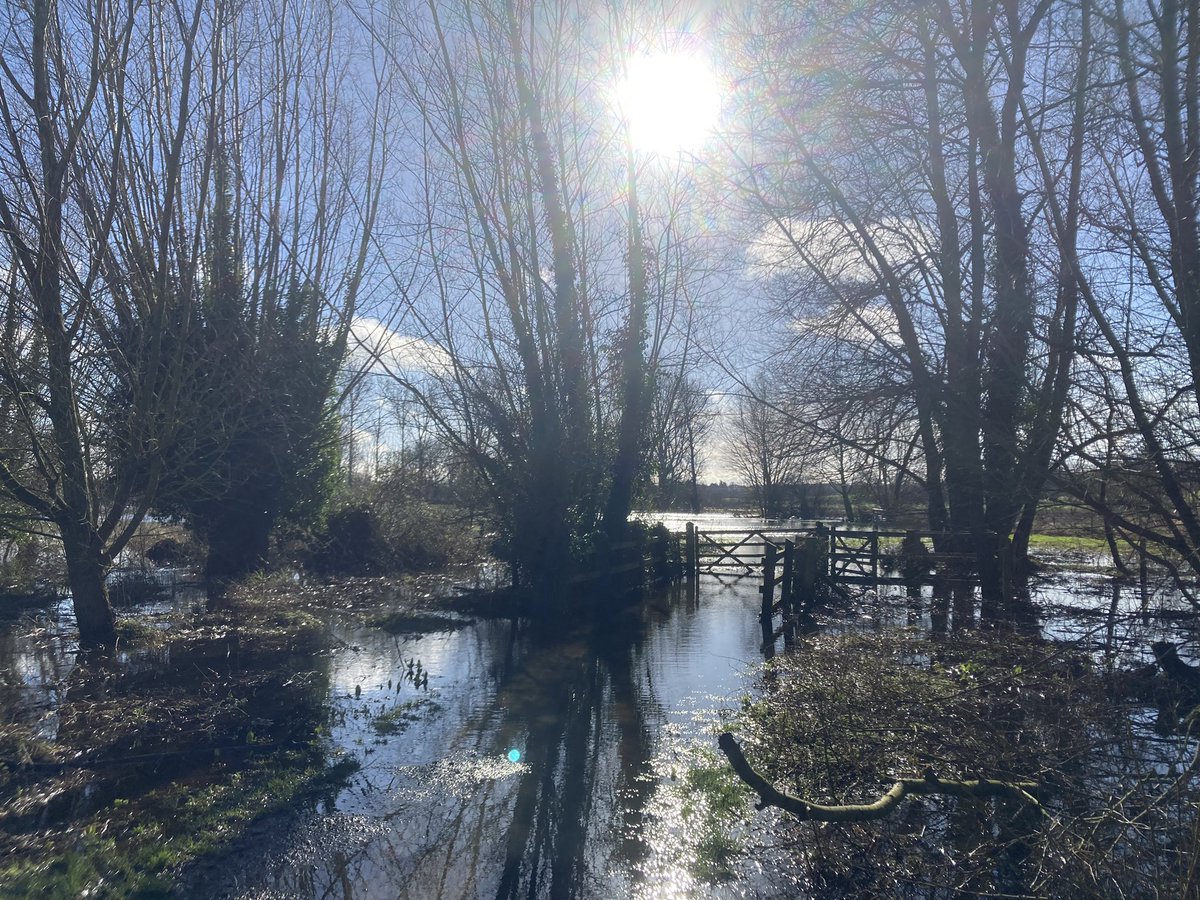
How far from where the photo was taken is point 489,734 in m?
8.14

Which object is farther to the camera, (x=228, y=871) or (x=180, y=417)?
(x=180, y=417)

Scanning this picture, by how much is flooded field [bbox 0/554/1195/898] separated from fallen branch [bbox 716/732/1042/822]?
913mm

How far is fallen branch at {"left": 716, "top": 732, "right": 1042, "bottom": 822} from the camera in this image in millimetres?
3916

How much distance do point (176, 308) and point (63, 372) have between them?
95.8 inches

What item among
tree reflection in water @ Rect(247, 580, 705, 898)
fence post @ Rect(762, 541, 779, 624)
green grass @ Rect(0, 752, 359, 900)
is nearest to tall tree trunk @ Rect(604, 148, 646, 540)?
fence post @ Rect(762, 541, 779, 624)

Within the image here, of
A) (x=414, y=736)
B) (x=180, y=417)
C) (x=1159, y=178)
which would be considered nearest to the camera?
(x=1159, y=178)

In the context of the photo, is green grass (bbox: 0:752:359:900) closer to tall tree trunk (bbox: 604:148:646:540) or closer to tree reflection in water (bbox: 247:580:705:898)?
tree reflection in water (bbox: 247:580:705:898)

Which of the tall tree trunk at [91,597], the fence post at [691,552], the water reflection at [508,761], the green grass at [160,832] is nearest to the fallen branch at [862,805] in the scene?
the water reflection at [508,761]

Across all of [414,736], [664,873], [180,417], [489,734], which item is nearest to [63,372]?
[180,417]

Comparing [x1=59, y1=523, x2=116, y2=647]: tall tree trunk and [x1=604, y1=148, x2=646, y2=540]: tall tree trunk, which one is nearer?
[x1=59, y1=523, x2=116, y2=647]: tall tree trunk

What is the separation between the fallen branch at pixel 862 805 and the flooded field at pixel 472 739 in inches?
36.0

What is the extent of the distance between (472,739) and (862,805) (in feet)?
14.3

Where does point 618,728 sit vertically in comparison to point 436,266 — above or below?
below

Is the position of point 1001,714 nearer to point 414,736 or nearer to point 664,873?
point 664,873
